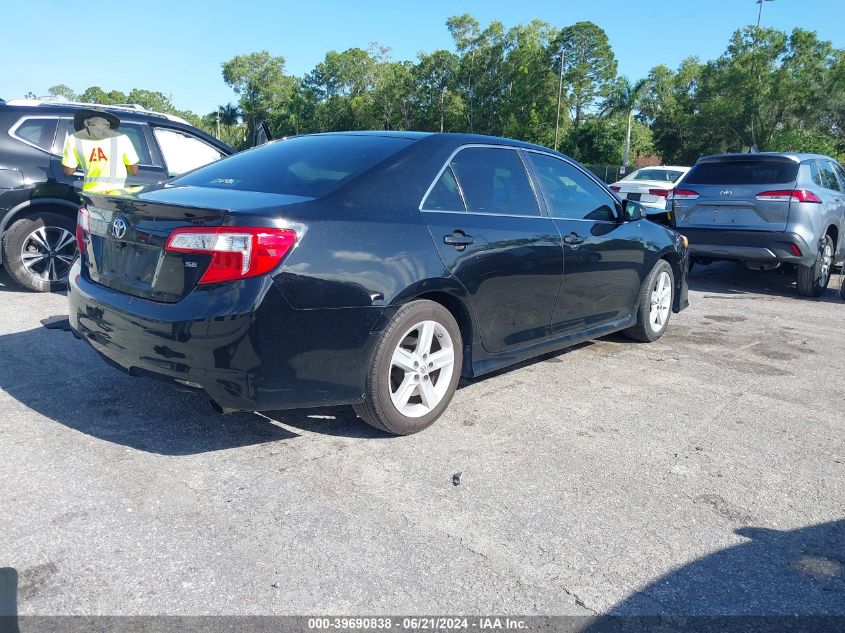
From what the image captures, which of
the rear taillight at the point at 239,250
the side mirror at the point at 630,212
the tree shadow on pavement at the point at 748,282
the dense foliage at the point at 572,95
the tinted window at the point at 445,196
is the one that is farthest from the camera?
the dense foliage at the point at 572,95

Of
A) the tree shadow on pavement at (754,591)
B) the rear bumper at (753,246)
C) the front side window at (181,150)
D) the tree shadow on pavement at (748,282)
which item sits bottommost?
the tree shadow on pavement at (754,591)

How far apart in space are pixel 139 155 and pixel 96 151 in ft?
2.16

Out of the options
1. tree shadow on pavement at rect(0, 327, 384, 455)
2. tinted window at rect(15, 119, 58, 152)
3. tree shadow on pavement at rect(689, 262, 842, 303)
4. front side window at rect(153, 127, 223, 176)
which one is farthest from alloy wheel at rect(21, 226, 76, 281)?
tree shadow on pavement at rect(689, 262, 842, 303)

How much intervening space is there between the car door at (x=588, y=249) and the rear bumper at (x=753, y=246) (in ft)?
11.7

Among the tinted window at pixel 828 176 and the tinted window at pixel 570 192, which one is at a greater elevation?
the tinted window at pixel 828 176

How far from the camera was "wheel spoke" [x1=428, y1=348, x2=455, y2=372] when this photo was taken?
3897mm

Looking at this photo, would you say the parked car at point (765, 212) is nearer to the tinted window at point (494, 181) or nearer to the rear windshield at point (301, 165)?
the tinted window at point (494, 181)

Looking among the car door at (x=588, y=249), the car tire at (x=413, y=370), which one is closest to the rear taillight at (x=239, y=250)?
the car tire at (x=413, y=370)

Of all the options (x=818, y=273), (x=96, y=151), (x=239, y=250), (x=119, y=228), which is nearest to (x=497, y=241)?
(x=239, y=250)

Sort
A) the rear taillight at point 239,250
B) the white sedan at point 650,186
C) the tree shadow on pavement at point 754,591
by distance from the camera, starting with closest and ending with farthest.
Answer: the tree shadow on pavement at point 754,591 < the rear taillight at point 239,250 < the white sedan at point 650,186

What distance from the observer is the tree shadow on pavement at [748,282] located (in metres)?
9.34

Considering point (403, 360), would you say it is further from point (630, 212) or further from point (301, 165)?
point (630, 212)

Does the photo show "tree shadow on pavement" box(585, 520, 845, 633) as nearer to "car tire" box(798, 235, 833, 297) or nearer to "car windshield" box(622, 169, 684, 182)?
"car tire" box(798, 235, 833, 297)

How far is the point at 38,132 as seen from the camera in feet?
22.6
